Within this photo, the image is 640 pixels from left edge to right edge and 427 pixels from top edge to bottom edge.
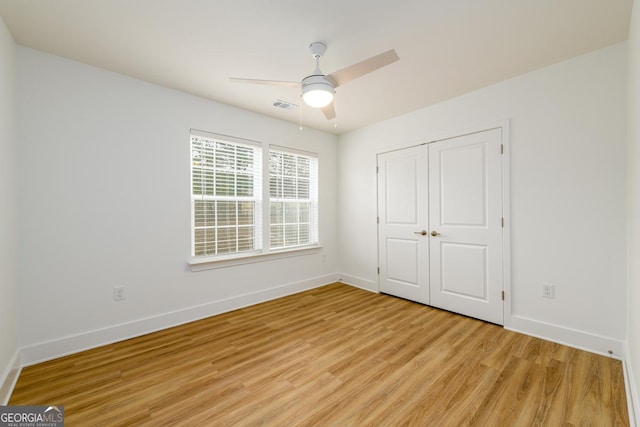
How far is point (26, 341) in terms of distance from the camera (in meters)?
2.29

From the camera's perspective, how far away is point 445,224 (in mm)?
3445

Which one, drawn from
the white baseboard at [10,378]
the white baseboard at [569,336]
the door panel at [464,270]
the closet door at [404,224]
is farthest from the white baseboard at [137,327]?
the white baseboard at [569,336]

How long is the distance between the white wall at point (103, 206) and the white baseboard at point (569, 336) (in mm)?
3297

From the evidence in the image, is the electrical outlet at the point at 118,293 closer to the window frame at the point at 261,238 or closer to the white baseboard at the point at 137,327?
the white baseboard at the point at 137,327

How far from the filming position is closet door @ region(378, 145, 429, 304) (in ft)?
12.1

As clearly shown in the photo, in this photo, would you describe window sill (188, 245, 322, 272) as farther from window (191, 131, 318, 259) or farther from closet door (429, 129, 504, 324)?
closet door (429, 129, 504, 324)

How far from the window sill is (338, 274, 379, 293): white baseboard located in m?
0.71

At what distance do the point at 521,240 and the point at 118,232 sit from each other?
4.12 m

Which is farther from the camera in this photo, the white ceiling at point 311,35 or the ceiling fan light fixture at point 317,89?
the ceiling fan light fixture at point 317,89

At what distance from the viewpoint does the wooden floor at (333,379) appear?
172 centimetres

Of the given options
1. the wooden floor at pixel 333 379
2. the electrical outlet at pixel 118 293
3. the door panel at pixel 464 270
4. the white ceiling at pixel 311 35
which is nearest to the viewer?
the wooden floor at pixel 333 379

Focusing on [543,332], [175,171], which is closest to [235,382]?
[175,171]

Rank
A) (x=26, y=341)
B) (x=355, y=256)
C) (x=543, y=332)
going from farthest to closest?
1. (x=355, y=256)
2. (x=543, y=332)
3. (x=26, y=341)

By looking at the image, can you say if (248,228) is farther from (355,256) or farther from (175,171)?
(355,256)
